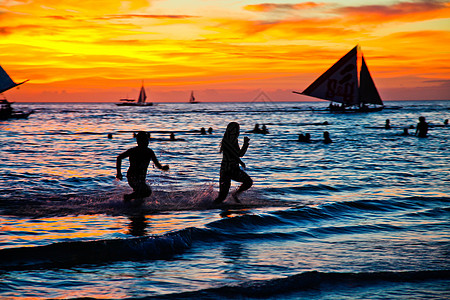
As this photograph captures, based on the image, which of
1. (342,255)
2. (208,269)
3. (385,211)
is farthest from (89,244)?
(385,211)

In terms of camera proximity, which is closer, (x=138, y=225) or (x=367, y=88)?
(x=138, y=225)

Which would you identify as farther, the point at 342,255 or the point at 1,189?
the point at 1,189

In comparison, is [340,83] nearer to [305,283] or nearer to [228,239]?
[228,239]

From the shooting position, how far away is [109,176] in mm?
16406

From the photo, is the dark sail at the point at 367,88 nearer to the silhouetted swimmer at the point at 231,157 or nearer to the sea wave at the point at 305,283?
the silhouetted swimmer at the point at 231,157

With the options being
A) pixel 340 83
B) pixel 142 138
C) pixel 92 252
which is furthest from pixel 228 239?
pixel 340 83

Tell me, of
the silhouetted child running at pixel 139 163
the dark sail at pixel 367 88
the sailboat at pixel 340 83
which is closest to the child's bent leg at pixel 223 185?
the silhouetted child running at pixel 139 163

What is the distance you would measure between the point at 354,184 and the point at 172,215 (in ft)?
23.2

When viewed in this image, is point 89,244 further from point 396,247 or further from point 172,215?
point 396,247

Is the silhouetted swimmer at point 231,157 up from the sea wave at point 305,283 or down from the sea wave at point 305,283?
up

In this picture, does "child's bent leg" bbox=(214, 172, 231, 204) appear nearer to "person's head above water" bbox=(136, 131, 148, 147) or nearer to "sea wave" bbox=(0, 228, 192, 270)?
"person's head above water" bbox=(136, 131, 148, 147)

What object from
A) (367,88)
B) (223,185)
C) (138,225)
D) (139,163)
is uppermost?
(367,88)

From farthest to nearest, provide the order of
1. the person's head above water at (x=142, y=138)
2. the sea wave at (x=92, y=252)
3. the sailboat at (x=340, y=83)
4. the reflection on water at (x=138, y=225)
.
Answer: the sailboat at (x=340, y=83)
the person's head above water at (x=142, y=138)
the reflection on water at (x=138, y=225)
the sea wave at (x=92, y=252)

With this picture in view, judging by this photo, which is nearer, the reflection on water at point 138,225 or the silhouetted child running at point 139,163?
the reflection on water at point 138,225
